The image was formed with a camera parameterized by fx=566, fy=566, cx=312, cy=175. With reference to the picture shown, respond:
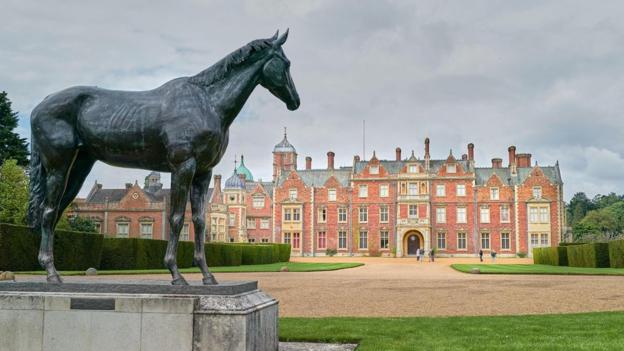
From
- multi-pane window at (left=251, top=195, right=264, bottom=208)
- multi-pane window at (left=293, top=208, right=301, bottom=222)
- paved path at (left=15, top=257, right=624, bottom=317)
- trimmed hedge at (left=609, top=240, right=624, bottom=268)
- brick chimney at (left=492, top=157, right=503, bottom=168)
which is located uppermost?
brick chimney at (left=492, top=157, right=503, bottom=168)

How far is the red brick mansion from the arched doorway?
0.30ft

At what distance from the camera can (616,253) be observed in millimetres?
26547

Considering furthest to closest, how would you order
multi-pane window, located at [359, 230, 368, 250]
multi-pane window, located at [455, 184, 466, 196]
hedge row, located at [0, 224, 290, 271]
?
multi-pane window, located at [359, 230, 368, 250]
multi-pane window, located at [455, 184, 466, 196]
hedge row, located at [0, 224, 290, 271]

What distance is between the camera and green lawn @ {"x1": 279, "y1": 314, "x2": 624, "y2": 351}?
21.4 feet

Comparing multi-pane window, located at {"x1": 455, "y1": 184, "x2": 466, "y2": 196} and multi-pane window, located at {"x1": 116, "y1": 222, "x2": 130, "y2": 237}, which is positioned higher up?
multi-pane window, located at {"x1": 455, "y1": 184, "x2": 466, "y2": 196}

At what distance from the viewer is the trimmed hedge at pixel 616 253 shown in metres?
26.2

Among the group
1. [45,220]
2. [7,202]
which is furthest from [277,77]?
[7,202]

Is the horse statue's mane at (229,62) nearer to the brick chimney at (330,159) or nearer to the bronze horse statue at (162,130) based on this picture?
the bronze horse statue at (162,130)

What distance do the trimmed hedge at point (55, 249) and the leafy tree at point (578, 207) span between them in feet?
259

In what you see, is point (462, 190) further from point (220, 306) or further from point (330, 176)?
point (220, 306)

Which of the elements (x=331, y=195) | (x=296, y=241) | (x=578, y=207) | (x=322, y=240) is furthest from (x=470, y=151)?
(x=578, y=207)

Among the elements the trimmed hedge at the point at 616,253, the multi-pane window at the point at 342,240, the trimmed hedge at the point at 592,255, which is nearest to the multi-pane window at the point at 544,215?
the multi-pane window at the point at 342,240

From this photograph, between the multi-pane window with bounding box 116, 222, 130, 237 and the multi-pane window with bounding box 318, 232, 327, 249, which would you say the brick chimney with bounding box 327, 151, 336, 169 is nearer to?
the multi-pane window with bounding box 318, 232, 327, 249

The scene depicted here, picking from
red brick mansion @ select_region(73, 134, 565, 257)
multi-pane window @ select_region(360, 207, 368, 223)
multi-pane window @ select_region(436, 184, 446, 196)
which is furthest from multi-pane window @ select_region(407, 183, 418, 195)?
multi-pane window @ select_region(360, 207, 368, 223)
